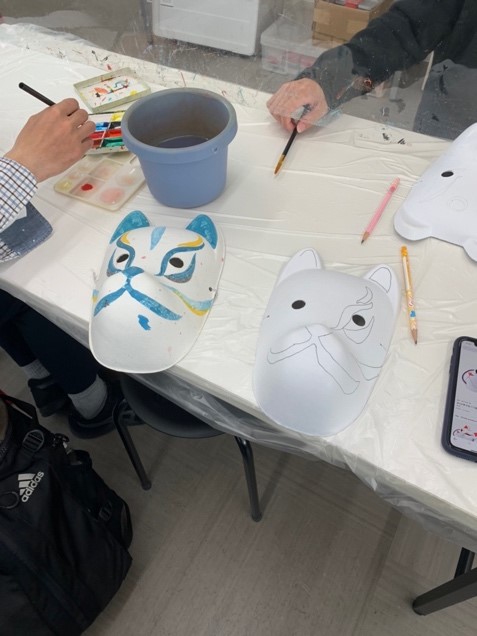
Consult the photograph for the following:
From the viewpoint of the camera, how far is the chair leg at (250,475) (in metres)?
0.76

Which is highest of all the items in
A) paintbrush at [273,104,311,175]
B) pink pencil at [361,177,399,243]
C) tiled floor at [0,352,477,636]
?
paintbrush at [273,104,311,175]

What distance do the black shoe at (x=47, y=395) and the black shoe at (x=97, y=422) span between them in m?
0.05

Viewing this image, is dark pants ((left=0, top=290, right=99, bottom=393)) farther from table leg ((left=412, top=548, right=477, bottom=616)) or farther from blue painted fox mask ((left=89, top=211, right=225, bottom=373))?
table leg ((left=412, top=548, right=477, bottom=616))

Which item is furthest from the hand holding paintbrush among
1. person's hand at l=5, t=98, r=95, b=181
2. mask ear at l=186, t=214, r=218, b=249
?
mask ear at l=186, t=214, r=218, b=249

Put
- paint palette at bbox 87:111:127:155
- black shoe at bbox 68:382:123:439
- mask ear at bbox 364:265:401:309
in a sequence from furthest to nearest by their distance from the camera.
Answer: black shoe at bbox 68:382:123:439 < paint palette at bbox 87:111:127:155 < mask ear at bbox 364:265:401:309

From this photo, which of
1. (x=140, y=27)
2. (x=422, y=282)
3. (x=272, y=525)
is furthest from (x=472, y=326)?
(x=140, y=27)

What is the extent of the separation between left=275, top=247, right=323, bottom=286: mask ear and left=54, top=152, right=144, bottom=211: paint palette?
0.30 m

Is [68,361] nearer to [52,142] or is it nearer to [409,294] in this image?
[52,142]

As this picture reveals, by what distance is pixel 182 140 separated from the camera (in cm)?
75

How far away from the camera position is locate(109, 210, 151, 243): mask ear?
668 millimetres

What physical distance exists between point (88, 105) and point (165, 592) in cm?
103

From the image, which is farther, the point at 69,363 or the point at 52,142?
the point at 69,363

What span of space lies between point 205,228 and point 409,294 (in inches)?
11.9

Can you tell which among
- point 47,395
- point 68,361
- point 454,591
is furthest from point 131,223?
point 454,591
